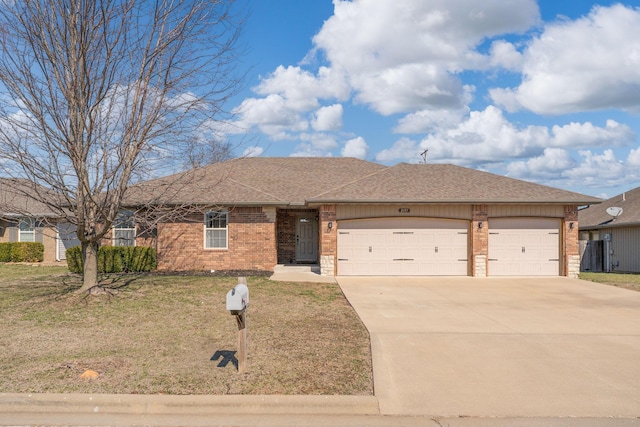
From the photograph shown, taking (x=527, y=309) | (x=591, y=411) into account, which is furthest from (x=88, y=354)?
(x=527, y=309)

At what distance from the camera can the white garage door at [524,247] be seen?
17469 mm

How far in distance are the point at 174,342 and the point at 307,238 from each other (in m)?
13.5

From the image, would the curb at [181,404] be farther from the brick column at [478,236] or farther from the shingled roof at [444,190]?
the brick column at [478,236]

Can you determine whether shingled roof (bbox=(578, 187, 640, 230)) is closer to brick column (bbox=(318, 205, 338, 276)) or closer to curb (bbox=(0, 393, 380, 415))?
brick column (bbox=(318, 205, 338, 276))

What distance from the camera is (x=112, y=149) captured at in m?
10.3

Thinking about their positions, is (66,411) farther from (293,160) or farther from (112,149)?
(293,160)

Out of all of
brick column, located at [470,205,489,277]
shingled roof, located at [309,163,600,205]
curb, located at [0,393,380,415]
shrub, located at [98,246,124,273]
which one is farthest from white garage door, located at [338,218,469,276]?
curb, located at [0,393,380,415]

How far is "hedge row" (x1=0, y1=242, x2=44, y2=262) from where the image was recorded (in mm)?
21500

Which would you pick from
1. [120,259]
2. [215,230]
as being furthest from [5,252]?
[215,230]

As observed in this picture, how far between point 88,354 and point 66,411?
1.86 meters

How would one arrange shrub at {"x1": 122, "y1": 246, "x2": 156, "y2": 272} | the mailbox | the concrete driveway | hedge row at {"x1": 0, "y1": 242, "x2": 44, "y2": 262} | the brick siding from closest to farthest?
the concrete driveway
the mailbox
shrub at {"x1": 122, "y1": 246, "x2": 156, "y2": 272}
the brick siding
hedge row at {"x1": 0, "y1": 242, "x2": 44, "y2": 262}

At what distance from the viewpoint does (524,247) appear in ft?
57.5

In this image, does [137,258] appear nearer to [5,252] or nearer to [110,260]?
[110,260]

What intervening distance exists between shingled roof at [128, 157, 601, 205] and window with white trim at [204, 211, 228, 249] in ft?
2.76
